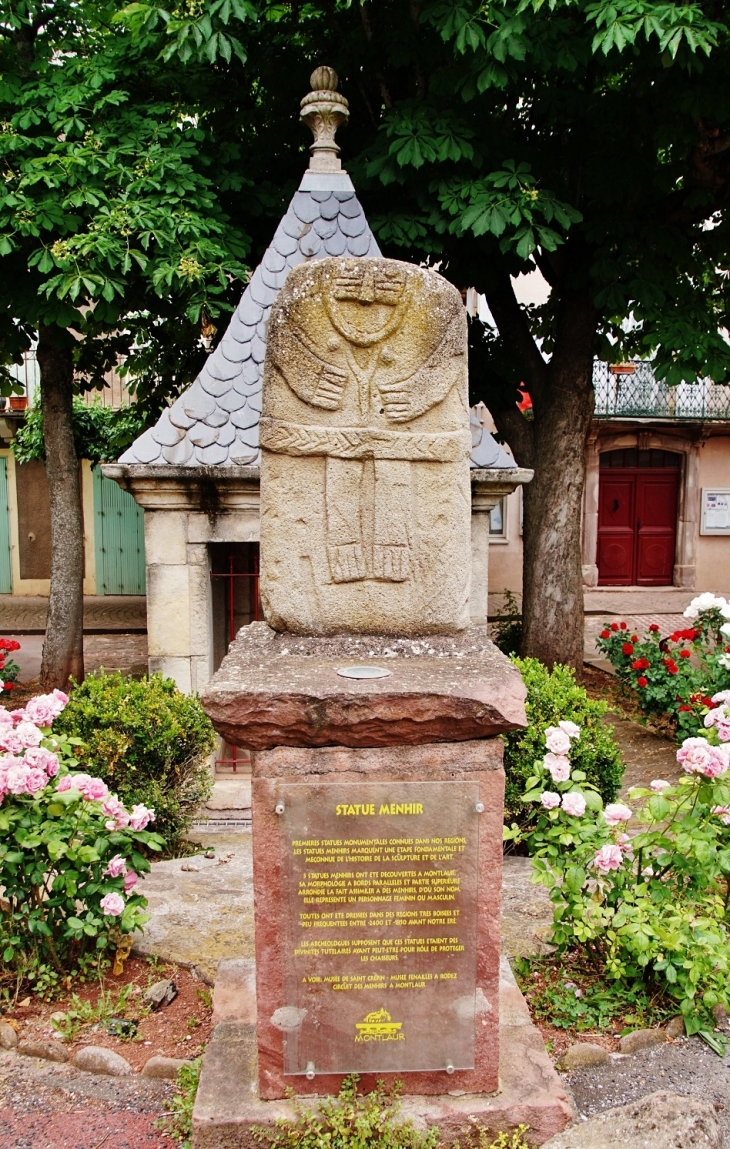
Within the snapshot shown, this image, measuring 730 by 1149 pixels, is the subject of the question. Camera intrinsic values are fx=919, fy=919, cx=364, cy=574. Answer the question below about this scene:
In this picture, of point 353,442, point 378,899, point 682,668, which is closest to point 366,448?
point 353,442

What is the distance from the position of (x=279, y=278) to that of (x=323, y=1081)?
5.33 m

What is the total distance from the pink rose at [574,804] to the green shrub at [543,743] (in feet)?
5.73

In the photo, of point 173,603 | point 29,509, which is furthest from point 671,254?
point 29,509

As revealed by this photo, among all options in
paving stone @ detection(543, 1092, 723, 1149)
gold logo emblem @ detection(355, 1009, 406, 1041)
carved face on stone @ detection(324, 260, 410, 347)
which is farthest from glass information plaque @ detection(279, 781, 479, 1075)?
carved face on stone @ detection(324, 260, 410, 347)

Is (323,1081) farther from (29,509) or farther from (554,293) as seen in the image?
(29,509)

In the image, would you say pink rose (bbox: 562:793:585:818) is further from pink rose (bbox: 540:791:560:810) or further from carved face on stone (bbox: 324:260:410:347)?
carved face on stone (bbox: 324:260:410:347)

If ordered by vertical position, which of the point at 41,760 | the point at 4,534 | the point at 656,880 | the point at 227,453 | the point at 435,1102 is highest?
the point at 227,453

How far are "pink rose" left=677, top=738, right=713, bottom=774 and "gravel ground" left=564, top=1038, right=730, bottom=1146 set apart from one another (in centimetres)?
102

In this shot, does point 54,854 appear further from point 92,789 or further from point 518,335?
point 518,335

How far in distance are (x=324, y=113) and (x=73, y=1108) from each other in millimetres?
6018

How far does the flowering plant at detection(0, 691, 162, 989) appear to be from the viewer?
3.61 metres

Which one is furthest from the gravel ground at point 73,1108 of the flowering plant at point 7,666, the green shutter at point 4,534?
the green shutter at point 4,534

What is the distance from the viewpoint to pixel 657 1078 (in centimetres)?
320

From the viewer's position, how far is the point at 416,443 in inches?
125
